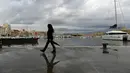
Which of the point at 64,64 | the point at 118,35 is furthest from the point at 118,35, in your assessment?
the point at 64,64

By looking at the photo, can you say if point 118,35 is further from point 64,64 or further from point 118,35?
point 64,64

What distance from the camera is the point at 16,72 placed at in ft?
26.4

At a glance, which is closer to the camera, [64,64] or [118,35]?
[64,64]

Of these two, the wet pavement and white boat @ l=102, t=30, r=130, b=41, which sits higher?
the wet pavement

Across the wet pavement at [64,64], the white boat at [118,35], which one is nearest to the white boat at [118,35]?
the white boat at [118,35]

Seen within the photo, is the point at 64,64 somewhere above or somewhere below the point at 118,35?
above

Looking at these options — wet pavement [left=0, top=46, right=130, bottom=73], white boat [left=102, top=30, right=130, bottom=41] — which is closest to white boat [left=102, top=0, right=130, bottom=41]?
white boat [left=102, top=30, right=130, bottom=41]

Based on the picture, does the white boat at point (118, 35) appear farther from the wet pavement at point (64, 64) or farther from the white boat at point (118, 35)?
the wet pavement at point (64, 64)

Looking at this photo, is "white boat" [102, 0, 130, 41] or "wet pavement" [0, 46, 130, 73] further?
"white boat" [102, 0, 130, 41]

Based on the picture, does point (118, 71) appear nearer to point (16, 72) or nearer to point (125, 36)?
point (16, 72)

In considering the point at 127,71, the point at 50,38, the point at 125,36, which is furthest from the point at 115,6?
the point at 127,71

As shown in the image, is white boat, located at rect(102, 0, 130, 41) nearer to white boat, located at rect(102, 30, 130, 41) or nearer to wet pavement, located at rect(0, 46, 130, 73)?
white boat, located at rect(102, 30, 130, 41)

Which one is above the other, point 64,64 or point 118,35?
point 64,64

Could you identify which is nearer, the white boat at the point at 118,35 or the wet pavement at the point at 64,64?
the wet pavement at the point at 64,64
